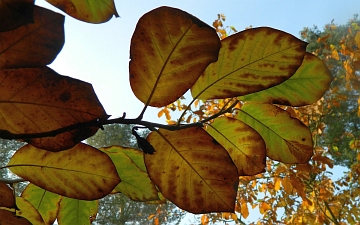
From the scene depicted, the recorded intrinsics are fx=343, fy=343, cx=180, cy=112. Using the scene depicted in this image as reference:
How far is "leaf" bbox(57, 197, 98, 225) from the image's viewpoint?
339 mm

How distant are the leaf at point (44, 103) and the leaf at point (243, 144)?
4.3 inches

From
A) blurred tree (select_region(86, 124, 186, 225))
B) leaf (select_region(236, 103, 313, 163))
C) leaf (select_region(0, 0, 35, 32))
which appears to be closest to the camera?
leaf (select_region(0, 0, 35, 32))

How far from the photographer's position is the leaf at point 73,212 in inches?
13.3

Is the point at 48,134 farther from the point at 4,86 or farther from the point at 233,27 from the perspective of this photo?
the point at 233,27

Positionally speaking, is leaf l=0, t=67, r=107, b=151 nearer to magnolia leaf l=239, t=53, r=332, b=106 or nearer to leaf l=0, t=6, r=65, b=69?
leaf l=0, t=6, r=65, b=69

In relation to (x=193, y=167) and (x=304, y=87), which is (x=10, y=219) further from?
(x=304, y=87)

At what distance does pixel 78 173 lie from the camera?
Answer: 25cm

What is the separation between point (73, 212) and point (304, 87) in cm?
25

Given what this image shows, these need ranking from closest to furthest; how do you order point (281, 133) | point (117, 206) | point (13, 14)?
point (13, 14)
point (281, 133)
point (117, 206)

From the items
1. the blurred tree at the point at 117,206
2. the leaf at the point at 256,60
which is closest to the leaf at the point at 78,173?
the leaf at the point at 256,60

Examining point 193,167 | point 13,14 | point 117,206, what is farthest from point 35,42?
point 117,206

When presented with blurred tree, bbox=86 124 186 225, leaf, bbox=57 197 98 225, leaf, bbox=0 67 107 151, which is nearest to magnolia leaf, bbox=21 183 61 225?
leaf, bbox=57 197 98 225

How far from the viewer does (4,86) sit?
194 mm

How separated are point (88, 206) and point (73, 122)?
0.18 meters
